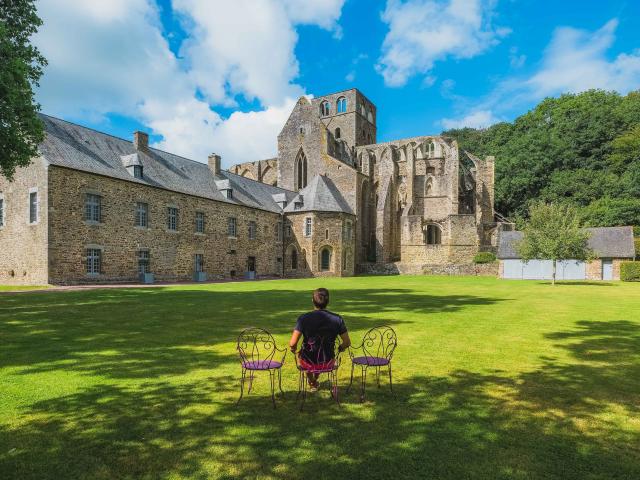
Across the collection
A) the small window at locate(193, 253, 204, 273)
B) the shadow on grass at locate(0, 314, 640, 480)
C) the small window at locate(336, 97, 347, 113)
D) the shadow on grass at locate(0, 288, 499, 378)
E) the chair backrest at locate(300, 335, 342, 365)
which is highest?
the small window at locate(336, 97, 347, 113)

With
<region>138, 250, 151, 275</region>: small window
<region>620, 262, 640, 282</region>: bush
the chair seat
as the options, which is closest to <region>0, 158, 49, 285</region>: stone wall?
<region>138, 250, 151, 275</region>: small window

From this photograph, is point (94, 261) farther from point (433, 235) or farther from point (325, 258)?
point (433, 235)

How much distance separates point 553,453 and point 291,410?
9.00ft

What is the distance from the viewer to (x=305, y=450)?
3740 mm

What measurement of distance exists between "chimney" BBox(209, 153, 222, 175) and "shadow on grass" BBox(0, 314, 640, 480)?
100 feet

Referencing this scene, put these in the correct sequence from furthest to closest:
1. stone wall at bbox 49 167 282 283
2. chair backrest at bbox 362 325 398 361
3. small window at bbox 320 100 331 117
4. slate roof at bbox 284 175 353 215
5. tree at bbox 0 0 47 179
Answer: small window at bbox 320 100 331 117, slate roof at bbox 284 175 353 215, stone wall at bbox 49 167 282 283, tree at bbox 0 0 47 179, chair backrest at bbox 362 325 398 361

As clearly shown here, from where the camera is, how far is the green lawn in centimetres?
349

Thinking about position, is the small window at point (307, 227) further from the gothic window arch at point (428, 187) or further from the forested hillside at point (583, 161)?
the forested hillside at point (583, 161)

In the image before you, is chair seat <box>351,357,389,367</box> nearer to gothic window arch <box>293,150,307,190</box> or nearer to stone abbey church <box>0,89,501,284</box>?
stone abbey church <box>0,89,501,284</box>

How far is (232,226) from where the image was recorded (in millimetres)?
32938

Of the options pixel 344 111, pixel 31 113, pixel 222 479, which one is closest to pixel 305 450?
pixel 222 479

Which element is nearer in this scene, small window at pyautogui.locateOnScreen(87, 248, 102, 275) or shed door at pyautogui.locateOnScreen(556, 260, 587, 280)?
small window at pyautogui.locateOnScreen(87, 248, 102, 275)

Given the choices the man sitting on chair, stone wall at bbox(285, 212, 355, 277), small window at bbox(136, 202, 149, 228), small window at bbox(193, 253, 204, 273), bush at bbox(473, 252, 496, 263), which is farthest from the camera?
bush at bbox(473, 252, 496, 263)

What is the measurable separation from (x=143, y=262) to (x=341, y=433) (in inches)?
978
